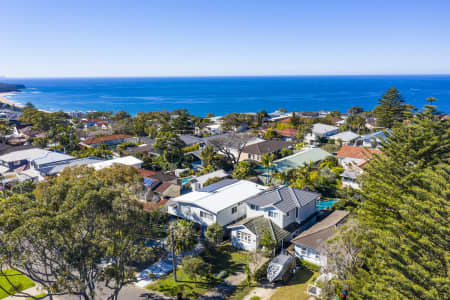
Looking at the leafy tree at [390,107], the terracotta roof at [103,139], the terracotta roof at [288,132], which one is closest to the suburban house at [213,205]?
the terracotta roof at [288,132]

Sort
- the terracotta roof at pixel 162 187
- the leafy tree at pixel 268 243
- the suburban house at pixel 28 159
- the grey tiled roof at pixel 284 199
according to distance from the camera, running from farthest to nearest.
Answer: the suburban house at pixel 28 159
the terracotta roof at pixel 162 187
the grey tiled roof at pixel 284 199
the leafy tree at pixel 268 243

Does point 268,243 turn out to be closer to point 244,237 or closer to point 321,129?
point 244,237

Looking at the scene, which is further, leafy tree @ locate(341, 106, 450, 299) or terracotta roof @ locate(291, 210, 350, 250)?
terracotta roof @ locate(291, 210, 350, 250)

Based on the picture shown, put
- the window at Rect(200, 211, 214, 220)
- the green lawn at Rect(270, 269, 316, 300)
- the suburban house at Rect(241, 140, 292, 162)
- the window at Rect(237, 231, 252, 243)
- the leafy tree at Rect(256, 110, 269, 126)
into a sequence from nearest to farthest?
the green lawn at Rect(270, 269, 316, 300)
the window at Rect(237, 231, 252, 243)
the window at Rect(200, 211, 214, 220)
the suburban house at Rect(241, 140, 292, 162)
the leafy tree at Rect(256, 110, 269, 126)

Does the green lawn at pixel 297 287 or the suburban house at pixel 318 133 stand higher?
the suburban house at pixel 318 133

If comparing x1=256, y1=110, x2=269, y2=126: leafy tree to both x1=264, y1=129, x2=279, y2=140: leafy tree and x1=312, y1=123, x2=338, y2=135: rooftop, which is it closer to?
x1=264, y1=129, x2=279, y2=140: leafy tree

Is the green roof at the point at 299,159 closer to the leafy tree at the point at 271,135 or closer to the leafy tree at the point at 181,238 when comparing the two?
the leafy tree at the point at 271,135

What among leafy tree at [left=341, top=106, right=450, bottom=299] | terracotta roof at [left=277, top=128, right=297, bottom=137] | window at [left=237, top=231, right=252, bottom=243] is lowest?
window at [left=237, top=231, right=252, bottom=243]

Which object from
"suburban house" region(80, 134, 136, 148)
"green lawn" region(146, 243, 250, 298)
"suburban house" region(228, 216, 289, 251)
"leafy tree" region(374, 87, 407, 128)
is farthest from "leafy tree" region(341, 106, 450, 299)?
"suburban house" region(80, 134, 136, 148)
